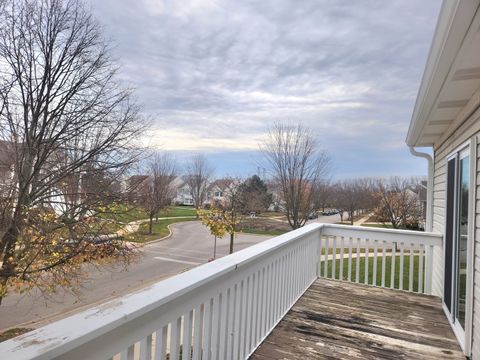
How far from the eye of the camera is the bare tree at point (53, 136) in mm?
5980

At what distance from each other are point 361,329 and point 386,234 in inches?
73.5

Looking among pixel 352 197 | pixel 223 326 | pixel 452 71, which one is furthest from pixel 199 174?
pixel 452 71

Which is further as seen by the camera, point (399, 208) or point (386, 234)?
point (399, 208)

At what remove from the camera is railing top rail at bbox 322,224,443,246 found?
14.0 ft

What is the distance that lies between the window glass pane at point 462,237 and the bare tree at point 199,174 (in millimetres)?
36146

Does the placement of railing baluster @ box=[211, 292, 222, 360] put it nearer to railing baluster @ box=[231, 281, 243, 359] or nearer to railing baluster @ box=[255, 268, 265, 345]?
railing baluster @ box=[231, 281, 243, 359]

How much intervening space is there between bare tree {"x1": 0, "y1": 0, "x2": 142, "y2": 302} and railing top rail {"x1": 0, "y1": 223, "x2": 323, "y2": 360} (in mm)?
5495

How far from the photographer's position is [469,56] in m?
1.81

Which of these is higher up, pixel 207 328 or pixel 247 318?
pixel 207 328

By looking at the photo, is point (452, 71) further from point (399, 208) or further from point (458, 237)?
point (399, 208)

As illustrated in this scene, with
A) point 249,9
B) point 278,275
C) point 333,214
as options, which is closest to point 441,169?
point 278,275

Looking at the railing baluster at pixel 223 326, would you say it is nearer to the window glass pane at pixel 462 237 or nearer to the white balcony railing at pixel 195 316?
the white balcony railing at pixel 195 316

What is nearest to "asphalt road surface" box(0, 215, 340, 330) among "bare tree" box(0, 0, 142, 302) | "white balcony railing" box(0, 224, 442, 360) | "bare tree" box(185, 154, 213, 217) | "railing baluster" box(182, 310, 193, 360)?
"bare tree" box(0, 0, 142, 302)

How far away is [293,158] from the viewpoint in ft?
43.1
